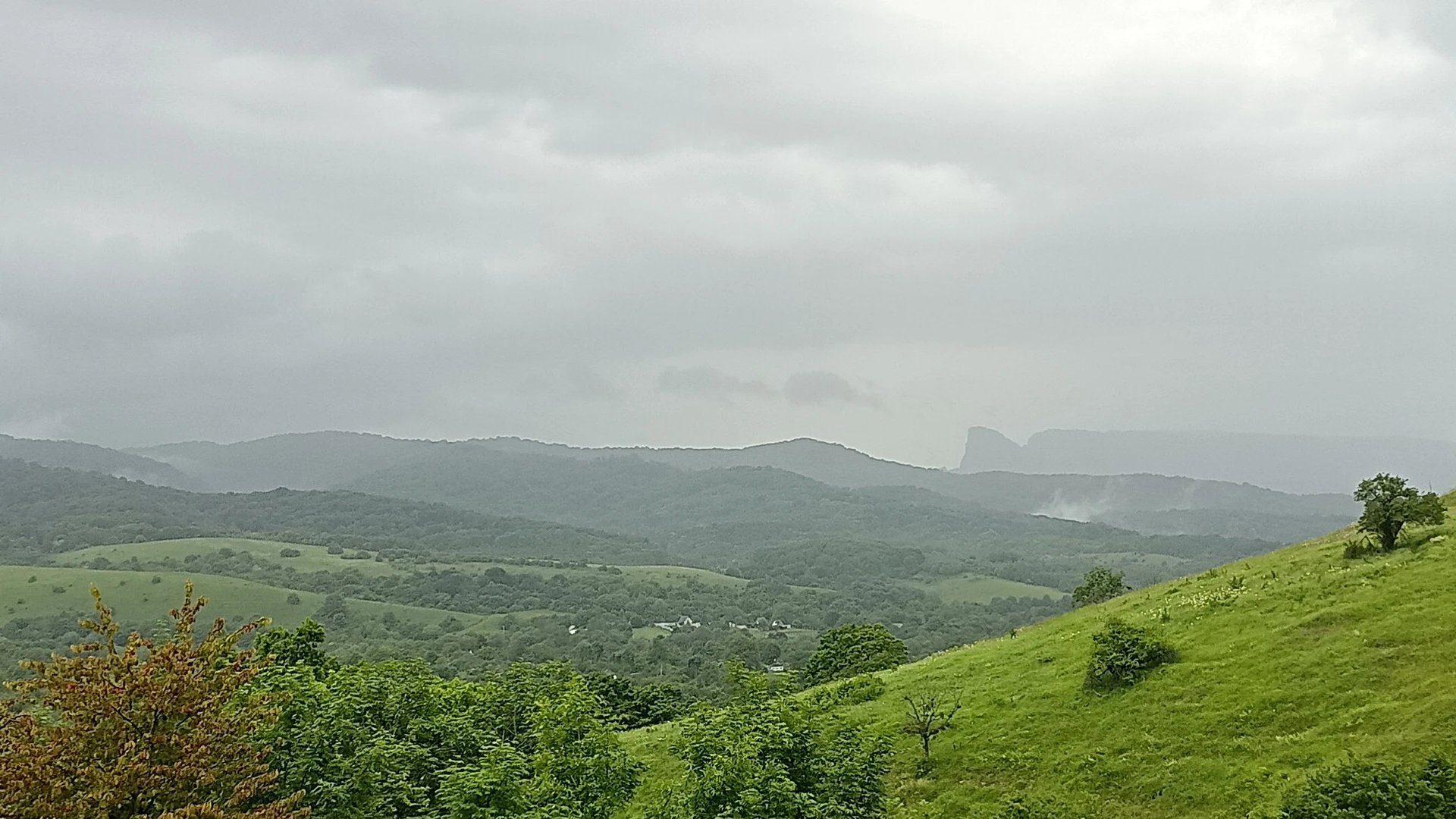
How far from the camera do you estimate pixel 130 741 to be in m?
14.0

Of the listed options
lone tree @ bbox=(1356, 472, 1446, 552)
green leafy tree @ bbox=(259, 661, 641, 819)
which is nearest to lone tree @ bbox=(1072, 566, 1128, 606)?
lone tree @ bbox=(1356, 472, 1446, 552)

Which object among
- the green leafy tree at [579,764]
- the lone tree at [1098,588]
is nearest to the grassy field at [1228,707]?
the green leafy tree at [579,764]

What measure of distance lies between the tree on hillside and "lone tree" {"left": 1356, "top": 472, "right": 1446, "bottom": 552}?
125ft

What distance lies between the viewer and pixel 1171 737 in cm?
2430

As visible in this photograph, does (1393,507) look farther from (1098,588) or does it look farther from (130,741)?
(130,741)

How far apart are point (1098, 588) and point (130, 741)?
61807 mm

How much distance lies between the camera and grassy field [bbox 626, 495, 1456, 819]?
69.2 ft

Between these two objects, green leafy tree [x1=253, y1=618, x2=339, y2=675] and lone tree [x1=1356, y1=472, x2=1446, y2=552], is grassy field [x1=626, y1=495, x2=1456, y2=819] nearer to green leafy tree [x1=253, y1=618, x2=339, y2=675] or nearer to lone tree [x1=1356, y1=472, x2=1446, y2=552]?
lone tree [x1=1356, y1=472, x2=1446, y2=552]

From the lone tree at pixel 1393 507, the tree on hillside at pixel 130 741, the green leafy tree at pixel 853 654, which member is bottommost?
the green leafy tree at pixel 853 654

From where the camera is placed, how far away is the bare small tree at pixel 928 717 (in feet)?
97.5

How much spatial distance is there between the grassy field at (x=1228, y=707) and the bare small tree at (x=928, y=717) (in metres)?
0.43

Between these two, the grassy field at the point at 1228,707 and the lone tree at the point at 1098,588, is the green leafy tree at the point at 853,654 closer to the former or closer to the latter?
the lone tree at the point at 1098,588

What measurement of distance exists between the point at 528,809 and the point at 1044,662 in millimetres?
24271

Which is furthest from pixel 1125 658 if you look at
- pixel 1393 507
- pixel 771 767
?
pixel 771 767
